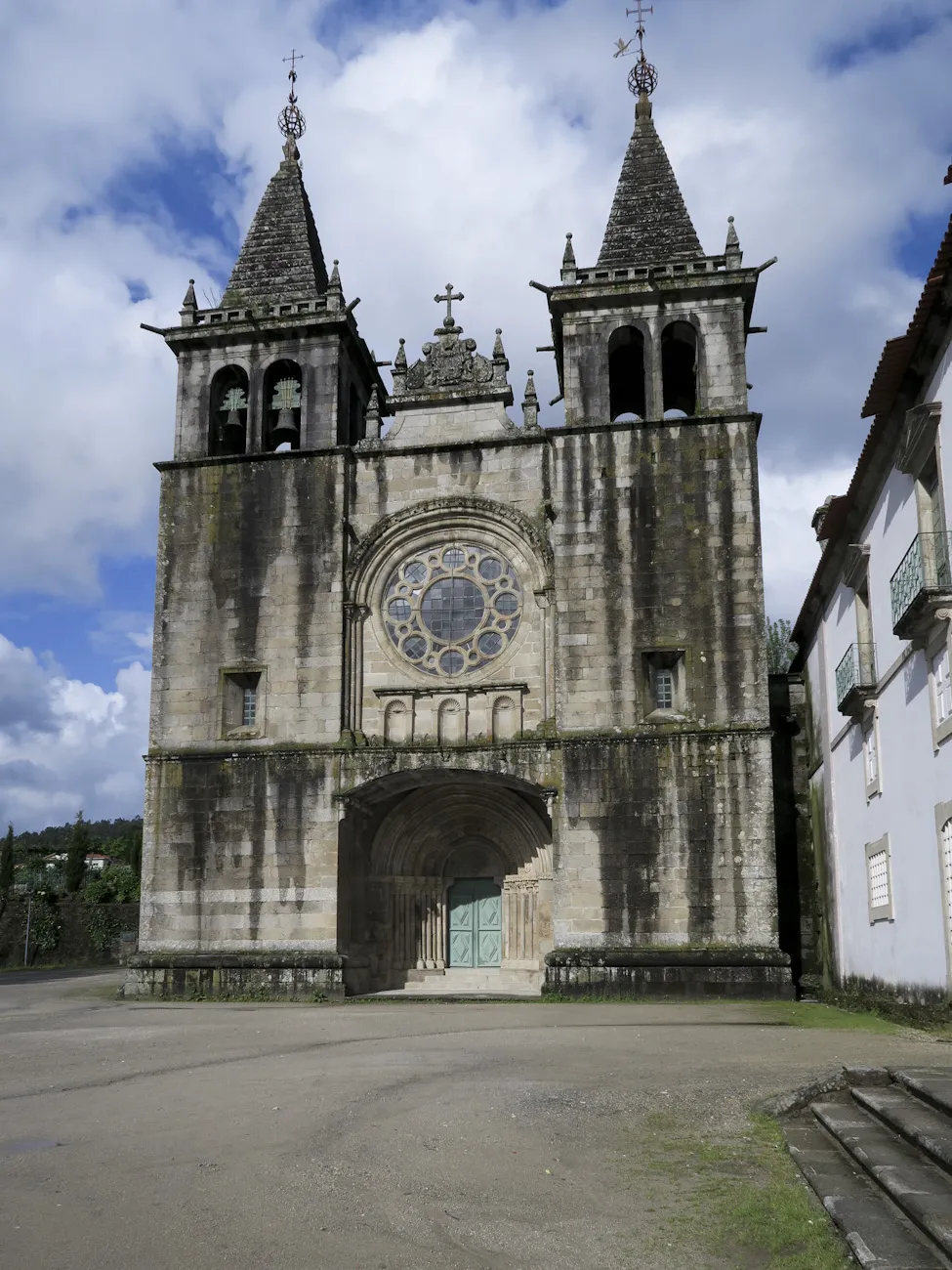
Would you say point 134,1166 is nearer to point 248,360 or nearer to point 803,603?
point 803,603

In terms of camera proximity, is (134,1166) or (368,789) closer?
(134,1166)

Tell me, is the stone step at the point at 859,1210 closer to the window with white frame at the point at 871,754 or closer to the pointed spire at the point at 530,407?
the window with white frame at the point at 871,754

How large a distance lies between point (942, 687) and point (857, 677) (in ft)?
13.0

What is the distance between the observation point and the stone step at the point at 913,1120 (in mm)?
5824

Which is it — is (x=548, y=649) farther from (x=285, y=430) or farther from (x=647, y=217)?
(x=647, y=217)

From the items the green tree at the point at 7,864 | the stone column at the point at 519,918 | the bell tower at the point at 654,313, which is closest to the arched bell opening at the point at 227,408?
the bell tower at the point at 654,313

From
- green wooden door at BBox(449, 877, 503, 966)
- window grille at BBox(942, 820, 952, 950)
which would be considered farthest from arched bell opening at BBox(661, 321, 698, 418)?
window grille at BBox(942, 820, 952, 950)

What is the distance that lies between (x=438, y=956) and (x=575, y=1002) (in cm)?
431

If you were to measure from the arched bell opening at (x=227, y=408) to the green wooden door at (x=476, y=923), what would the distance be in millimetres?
9345

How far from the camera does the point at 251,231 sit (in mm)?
24734

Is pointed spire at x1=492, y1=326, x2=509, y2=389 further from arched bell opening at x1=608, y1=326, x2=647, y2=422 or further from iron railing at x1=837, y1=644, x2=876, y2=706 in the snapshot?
iron railing at x1=837, y1=644, x2=876, y2=706

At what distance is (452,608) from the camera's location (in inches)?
840

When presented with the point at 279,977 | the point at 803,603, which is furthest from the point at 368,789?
the point at 803,603

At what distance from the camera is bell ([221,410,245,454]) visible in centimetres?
2300
